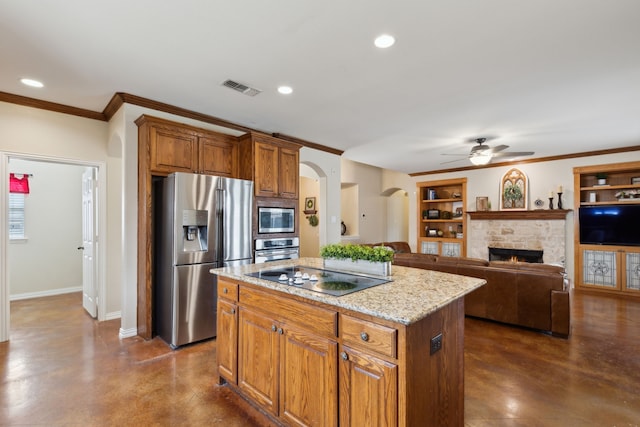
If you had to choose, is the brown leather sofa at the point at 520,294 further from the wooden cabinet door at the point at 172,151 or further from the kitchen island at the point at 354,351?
the wooden cabinet door at the point at 172,151

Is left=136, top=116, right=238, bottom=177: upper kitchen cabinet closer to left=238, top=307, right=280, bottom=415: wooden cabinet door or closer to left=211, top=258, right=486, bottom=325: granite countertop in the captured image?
left=211, top=258, right=486, bottom=325: granite countertop

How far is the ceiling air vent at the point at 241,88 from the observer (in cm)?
314

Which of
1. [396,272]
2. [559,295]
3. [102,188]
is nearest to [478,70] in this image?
[396,272]

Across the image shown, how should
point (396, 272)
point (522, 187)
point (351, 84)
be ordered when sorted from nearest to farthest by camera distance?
point (396, 272) → point (351, 84) → point (522, 187)

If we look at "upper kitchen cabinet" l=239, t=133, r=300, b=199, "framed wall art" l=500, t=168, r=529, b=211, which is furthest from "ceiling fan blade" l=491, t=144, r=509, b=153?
"upper kitchen cabinet" l=239, t=133, r=300, b=199

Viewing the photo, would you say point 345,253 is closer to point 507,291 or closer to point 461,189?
point 507,291

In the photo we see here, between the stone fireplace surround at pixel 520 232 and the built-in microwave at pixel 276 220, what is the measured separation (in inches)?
197

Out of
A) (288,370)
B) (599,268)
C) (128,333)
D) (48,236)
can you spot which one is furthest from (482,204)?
(48,236)

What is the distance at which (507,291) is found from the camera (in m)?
3.73

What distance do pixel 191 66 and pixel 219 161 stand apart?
136 cm

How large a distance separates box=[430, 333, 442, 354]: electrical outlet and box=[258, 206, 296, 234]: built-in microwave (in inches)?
111

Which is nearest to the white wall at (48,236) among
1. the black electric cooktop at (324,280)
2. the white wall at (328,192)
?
the white wall at (328,192)

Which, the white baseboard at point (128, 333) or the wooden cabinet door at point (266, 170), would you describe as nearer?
the white baseboard at point (128, 333)

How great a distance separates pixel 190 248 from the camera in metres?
3.32
